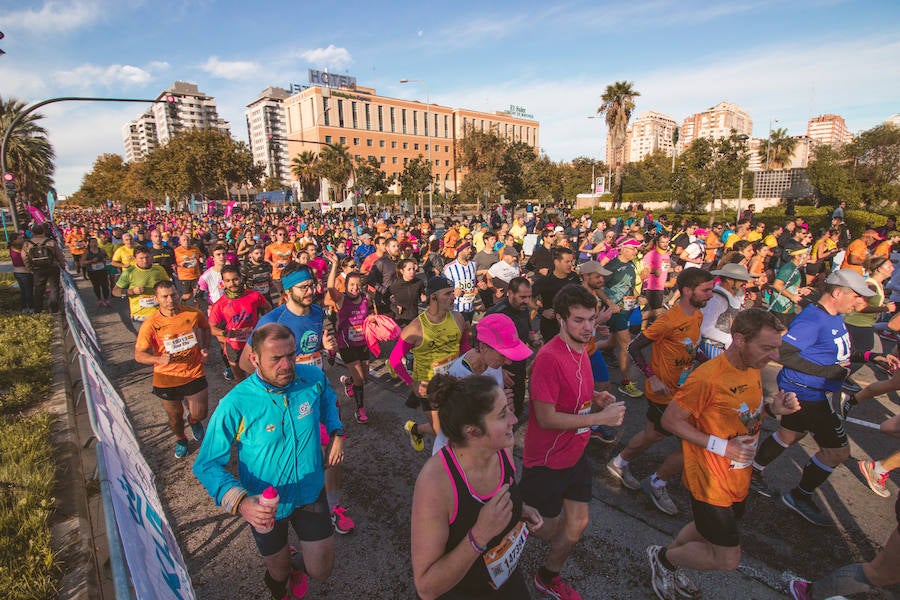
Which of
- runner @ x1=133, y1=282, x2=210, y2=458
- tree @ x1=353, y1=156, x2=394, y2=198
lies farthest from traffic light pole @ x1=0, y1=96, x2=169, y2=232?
tree @ x1=353, y1=156, x2=394, y2=198

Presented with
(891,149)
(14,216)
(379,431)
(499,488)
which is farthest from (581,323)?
(891,149)

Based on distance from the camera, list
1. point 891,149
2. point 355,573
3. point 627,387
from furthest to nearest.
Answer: point 891,149, point 627,387, point 355,573

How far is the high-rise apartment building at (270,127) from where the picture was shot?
138125mm

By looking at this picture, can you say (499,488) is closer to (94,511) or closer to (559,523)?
(559,523)

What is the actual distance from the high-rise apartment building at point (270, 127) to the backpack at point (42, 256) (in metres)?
138

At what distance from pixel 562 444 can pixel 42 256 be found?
42.9 feet

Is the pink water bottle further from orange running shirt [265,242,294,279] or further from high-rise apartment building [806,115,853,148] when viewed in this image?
high-rise apartment building [806,115,853,148]

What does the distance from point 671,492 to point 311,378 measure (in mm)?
3585

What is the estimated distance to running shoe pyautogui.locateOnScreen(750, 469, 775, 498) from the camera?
4090 millimetres

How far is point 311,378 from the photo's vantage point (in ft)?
9.70

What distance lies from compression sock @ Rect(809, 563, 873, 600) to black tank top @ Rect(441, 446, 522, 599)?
2.15 meters

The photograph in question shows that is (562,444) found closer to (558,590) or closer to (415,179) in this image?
(558,590)

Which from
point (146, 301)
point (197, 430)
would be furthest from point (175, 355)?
point (146, 301)

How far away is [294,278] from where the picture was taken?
4445 millimetres
